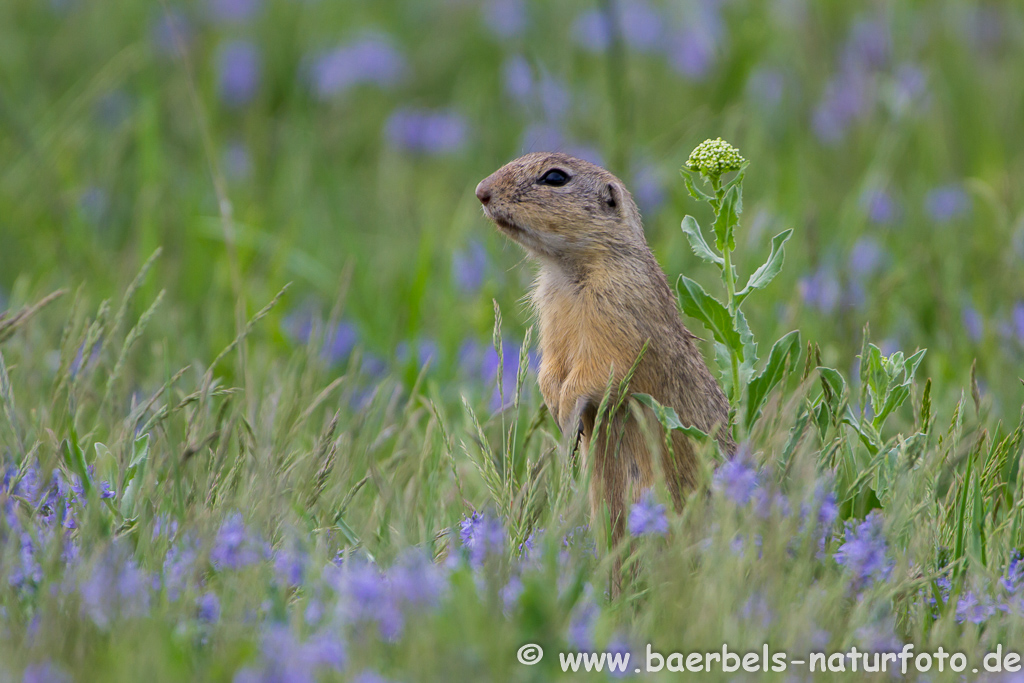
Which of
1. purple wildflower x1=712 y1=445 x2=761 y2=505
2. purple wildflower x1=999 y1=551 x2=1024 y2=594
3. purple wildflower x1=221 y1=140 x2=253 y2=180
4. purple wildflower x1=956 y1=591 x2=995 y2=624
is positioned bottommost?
purple wildflower x1=221 y1=140 x2=253 y2=180

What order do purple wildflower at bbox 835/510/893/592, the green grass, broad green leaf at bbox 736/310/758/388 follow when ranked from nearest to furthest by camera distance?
1. the green grass
2. purple wildflower at bbox 835/510/893/592
3. broad green leaf at bbox 736/310/758/388

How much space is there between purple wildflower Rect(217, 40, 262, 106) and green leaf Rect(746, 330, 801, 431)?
213 inches

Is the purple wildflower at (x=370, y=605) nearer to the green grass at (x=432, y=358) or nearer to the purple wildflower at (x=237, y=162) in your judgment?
the green grass at (x=432, y=358)

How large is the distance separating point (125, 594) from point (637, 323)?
4.89 feet

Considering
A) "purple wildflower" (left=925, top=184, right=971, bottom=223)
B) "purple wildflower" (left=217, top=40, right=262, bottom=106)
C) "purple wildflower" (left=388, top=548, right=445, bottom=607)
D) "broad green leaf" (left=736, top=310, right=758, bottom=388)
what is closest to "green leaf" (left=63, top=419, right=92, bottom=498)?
"purple wildflower" (left=388, top=548, right=445, bottom=607)

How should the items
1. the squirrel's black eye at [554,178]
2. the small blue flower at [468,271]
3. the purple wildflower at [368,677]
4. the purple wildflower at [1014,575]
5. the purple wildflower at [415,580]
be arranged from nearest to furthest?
1. the purple wildflower at [368,677]
2. the purple wildflower at [415,580]
3. the purple wildflower at [1014,575]
4. the squirrel's black eye at [554,178]
5. the small blue flower at [468,271]

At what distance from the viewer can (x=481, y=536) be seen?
7.21 feet

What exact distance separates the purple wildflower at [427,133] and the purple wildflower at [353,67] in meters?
0.36

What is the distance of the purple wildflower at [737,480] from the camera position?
6.87ft

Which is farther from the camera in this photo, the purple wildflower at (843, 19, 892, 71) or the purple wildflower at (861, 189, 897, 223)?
the purple wildflower at (843, 19, 892, 71)

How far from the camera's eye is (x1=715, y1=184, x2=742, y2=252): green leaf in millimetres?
2658

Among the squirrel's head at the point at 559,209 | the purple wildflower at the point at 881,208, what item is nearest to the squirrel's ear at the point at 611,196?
the squirrel's head at the point at 559,209

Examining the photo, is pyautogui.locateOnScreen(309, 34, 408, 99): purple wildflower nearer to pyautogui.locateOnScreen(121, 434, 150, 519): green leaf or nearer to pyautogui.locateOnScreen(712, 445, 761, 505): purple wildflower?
pyautogui.locateOnScreen(121, 434, 150, 519): green leaf

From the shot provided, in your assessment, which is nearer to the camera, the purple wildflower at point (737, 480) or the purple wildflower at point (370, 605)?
the purple wildflower at point (370, 605)
